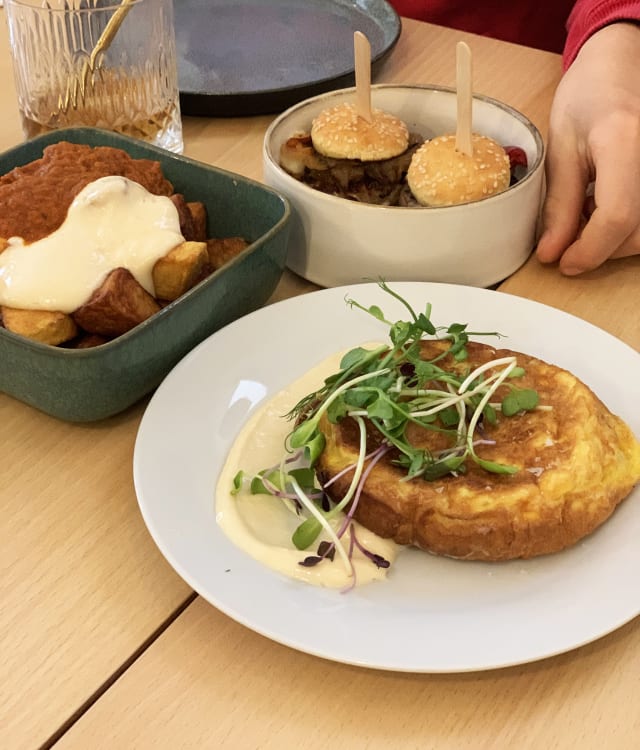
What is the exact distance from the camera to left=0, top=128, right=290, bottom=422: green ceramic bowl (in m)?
0.95

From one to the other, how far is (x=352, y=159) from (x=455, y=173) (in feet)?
0.53

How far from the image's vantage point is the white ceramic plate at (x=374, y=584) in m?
0.77

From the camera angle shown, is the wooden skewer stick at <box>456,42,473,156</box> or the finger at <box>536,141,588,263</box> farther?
the finger at <box>536,141,588,263</box>

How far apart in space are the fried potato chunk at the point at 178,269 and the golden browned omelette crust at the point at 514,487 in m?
0.28

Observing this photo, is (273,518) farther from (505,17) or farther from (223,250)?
(505,17)

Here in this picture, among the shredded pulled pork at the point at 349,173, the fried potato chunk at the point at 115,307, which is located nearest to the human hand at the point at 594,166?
the shredded pulled pork at the point at 349,173

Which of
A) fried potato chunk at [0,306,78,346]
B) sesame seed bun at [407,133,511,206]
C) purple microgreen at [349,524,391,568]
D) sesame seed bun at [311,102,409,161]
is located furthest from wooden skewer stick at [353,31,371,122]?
purple microgreen at [349,524,391,568]

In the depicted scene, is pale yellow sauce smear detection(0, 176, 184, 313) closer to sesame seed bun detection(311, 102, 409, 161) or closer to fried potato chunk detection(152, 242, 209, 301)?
fried potato chunk detection(152, 242, 209, 301)

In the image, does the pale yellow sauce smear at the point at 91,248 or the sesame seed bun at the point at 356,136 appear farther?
the sesame seed bun at the point at 356,136

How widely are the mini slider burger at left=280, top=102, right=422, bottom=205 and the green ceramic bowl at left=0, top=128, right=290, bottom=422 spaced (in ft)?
0.40

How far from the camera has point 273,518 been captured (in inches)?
35.9

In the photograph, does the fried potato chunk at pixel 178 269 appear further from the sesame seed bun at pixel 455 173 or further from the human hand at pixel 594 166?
the human hand at pixel 594 166

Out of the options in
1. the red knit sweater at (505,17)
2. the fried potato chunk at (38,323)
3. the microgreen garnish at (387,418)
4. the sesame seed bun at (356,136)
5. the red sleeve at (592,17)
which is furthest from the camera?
the red knit sweater at (505,17)

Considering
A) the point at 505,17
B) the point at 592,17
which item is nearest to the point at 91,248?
the point at 592,17
